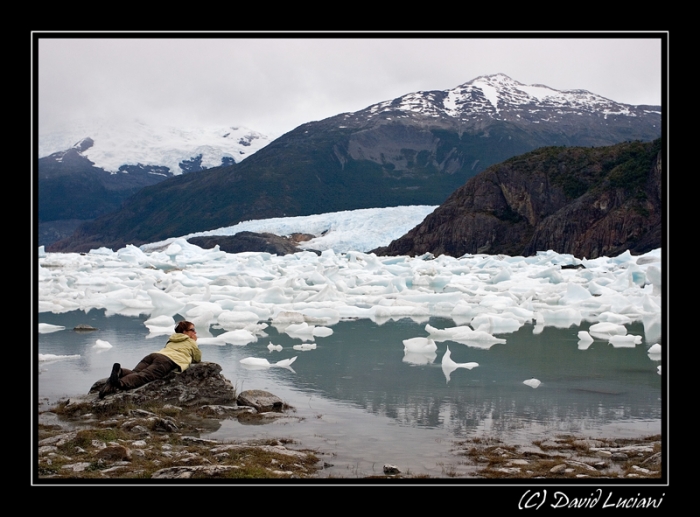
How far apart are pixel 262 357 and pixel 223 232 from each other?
A: 37.8 m

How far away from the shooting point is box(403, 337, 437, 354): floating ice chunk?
8.01m

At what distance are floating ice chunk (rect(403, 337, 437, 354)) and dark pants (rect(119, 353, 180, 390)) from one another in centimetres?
302

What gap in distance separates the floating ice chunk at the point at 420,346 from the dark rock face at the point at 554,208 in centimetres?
2416

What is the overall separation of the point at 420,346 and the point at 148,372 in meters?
3.31

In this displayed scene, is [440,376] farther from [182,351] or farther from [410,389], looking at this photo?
[182,351]

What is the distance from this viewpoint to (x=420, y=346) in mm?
8133

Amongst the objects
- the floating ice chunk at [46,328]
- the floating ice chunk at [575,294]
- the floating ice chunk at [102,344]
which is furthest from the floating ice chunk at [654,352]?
the floating ice chunk at [46,328]

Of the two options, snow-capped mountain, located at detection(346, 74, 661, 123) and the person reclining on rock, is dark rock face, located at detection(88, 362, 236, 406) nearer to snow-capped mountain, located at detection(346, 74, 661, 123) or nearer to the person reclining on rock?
the person reclining on rock

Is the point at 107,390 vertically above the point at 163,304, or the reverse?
the point at 163,304

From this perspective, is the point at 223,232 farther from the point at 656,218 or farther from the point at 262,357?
the point at 262,357

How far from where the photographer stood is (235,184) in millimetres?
72125

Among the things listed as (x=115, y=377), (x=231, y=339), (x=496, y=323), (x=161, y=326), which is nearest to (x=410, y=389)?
(x=115, y=377)

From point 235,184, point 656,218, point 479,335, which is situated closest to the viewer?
point 479,335
